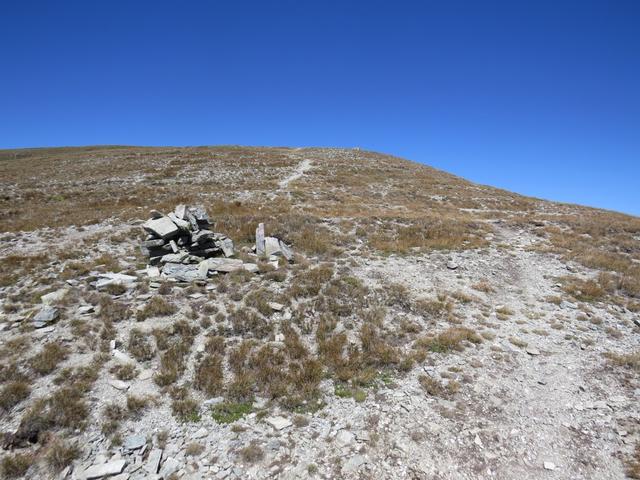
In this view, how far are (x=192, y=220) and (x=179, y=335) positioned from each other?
825cm

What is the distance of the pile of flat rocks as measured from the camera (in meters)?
14.3

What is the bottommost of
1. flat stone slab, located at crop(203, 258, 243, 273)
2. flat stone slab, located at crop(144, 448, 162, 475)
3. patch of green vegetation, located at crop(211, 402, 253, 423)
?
flat stone slab, located at crop(144, 448, 162, 475)

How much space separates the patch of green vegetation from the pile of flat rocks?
6.81 metres

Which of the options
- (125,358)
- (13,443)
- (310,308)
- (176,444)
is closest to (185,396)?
(176,444)

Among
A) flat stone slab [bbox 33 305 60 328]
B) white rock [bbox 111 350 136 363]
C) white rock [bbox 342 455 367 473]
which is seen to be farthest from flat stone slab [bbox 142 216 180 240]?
white rock [bbox 342 455 367 473]

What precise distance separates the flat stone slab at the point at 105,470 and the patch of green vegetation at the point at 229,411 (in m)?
1.99

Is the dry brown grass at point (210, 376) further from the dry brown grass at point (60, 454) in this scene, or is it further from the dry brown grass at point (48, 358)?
the dry brown grass at point (48, 358)

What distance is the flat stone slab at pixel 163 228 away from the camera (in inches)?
627

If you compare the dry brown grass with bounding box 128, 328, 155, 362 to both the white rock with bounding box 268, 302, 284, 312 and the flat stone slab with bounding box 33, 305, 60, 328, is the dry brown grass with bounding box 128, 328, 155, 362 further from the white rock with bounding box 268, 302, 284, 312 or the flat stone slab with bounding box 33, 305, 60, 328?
the white rock with bounding box 268, 302, 284, 312

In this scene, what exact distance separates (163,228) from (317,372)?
11.4 m

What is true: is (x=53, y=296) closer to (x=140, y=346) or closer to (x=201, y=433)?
(x=140, y=346)

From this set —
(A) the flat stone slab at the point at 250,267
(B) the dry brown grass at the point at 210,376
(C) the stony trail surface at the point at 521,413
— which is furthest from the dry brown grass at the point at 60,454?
(A) the flat stone slab at the point at 250,267

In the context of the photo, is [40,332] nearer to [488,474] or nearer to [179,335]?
[179,335]

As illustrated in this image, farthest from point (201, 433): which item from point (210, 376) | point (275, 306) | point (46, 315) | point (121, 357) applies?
point (46, 315)
